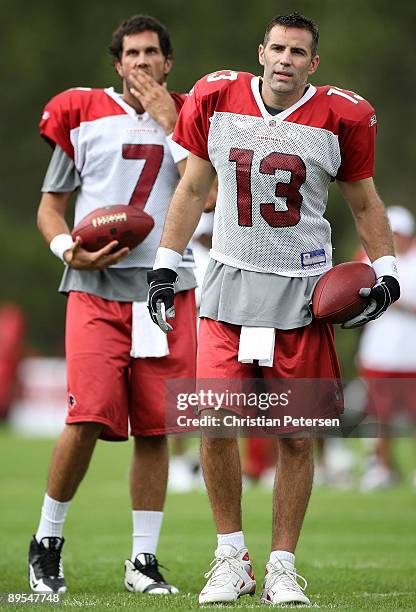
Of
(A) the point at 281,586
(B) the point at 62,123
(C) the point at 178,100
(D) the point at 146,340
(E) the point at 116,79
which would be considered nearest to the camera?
(A) the point at 281,586

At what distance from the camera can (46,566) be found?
17.0 feet

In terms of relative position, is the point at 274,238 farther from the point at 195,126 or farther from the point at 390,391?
the point at 390,391

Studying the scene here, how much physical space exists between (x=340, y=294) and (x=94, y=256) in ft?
3.77

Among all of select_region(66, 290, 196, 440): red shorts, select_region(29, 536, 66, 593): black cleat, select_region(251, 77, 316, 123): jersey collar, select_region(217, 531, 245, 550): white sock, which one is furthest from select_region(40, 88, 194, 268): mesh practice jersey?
select_region(217, 531, 245, 550): white sock

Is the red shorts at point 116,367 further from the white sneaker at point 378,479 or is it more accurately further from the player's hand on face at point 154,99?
the white sneaker at point 378,479

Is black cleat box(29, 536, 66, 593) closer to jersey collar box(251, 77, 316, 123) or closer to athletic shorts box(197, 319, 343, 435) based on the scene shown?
athletic shorts box(197, 319, 343, 435)

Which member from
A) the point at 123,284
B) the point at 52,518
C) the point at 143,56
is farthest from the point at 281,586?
the point at 143,56

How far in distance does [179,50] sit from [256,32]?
1633 mm

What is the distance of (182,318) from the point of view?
17.7ft

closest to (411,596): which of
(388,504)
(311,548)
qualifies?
(311,548)

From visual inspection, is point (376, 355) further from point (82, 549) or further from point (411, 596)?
point (411, 596)

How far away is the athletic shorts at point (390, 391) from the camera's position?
10.1 metres

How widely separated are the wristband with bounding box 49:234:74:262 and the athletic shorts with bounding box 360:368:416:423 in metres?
5.01

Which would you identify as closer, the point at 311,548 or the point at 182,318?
the point at 182,318
